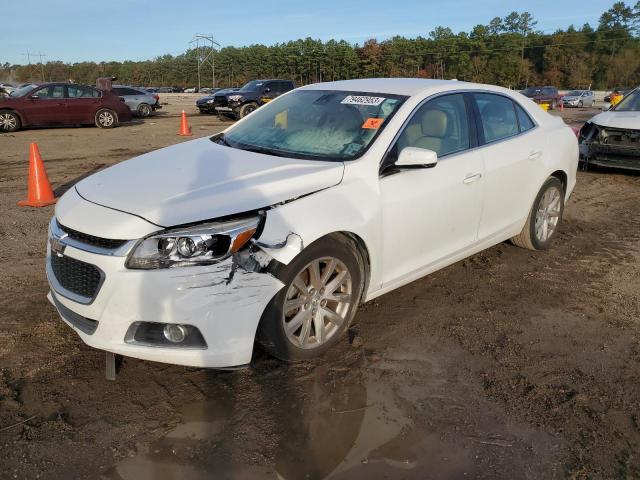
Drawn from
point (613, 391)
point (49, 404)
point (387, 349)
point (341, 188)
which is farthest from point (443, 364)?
point (49, 404)

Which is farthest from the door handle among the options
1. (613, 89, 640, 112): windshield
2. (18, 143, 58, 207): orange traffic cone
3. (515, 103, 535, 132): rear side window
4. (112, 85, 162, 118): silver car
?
(112, 85, 162, 118): silver car

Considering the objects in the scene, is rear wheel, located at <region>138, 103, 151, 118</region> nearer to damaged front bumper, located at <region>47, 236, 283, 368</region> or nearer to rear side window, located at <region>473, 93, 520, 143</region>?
rear side window, located at <region>473, 93, 520, 143</region>

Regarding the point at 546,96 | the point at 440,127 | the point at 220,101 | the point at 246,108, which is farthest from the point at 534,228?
the point at 546,96

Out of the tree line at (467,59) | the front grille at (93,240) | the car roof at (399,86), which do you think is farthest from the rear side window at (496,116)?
the tree line at (467,59)

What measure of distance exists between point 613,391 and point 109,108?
19.1 metres

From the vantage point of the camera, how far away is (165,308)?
9.20 ft

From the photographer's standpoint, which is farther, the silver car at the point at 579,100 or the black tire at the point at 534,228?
the silver car at the point at 579,100

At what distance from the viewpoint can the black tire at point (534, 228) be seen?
205 inches

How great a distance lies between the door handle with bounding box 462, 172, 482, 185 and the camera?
416 centimetres

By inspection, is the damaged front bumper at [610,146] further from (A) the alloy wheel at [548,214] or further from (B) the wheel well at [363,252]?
(B) the wheel well at [363,252]

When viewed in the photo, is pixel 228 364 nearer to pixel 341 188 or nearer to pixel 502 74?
pixel 341 188

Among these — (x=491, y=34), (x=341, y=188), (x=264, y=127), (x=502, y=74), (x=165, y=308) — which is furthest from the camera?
(x=491, y=34)

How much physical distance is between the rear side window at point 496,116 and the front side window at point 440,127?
0.80 ft

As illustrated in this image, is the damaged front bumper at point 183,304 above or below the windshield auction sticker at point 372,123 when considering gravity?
below
